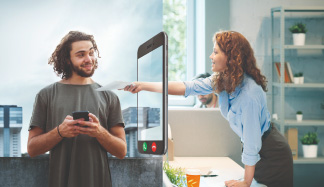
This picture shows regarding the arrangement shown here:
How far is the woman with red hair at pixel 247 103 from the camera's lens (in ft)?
5.58

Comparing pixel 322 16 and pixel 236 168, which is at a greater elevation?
pixel 322 16

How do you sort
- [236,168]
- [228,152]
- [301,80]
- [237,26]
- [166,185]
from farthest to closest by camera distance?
[237,26] → [301,80] → [228,152] → [236,168] → [166,185]

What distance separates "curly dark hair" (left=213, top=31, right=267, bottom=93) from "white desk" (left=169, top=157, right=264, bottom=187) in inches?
17.6

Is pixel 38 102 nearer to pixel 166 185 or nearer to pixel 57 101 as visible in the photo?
pixel 57 101

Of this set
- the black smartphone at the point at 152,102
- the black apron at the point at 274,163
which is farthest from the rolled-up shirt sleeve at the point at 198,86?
Answer: the black smartphone at the point at 152,102

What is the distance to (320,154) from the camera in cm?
379

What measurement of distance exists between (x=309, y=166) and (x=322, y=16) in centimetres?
159

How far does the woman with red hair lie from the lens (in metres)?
1.70

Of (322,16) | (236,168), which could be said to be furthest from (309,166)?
(236,168)

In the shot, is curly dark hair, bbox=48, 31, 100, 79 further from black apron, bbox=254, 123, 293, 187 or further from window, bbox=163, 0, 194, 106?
window, bbox=163, 0, 194, 106

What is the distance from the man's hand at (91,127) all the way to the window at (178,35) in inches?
117

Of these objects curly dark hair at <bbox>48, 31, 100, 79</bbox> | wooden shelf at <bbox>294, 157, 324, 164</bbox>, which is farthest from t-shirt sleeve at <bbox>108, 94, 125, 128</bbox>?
wooden shelf at <bbox>294, 157, 324, 164</bbox>

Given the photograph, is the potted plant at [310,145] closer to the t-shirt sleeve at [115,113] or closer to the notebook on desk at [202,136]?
the notebook on desk at [202,136]

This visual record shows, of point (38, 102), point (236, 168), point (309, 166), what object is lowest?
point (309, 166)
